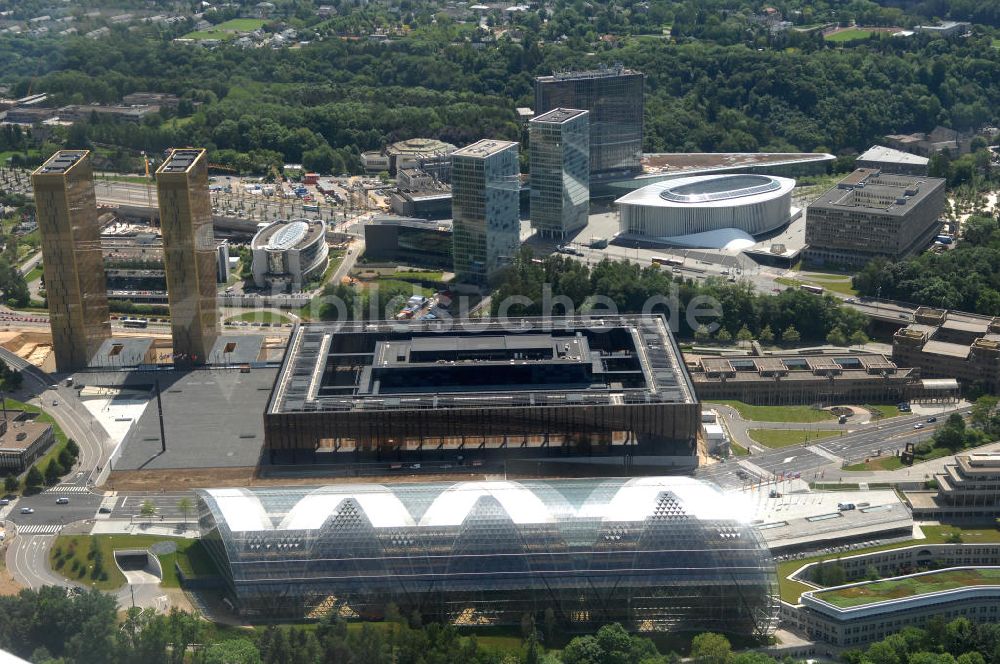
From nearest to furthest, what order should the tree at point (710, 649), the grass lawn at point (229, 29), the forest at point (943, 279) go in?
the tree at point (710, 649) → the forest at point (943, 279) → the grass lawn at point (229, 29)

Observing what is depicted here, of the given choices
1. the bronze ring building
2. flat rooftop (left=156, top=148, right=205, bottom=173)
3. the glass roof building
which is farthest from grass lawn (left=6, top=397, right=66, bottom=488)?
the glass roof building

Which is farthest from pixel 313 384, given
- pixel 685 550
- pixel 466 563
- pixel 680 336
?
pixel 680 336

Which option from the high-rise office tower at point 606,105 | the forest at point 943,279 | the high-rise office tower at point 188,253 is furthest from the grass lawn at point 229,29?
the forest at point 943,279

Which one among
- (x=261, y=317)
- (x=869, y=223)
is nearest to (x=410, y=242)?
(x=261, y=317)

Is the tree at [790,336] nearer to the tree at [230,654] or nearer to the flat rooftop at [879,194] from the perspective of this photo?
the flat rooftop at [879,194]

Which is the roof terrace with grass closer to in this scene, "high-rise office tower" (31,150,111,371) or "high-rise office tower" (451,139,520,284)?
"high-rise office tower" (451,139,520,284)

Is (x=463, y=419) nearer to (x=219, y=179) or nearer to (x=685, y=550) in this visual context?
(x=685, y=550)
